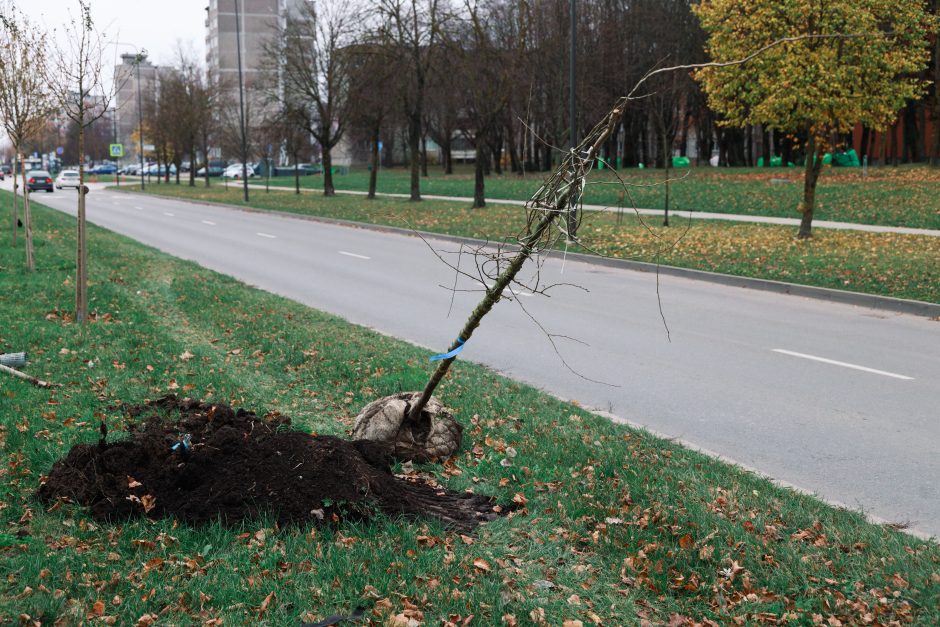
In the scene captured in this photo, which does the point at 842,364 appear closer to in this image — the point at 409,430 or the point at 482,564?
the point at 409,430

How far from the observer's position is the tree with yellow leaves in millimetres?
18234

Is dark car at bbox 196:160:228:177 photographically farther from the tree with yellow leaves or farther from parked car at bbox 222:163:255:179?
the tree with yellow leaves

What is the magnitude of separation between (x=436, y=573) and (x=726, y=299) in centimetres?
A: 1043

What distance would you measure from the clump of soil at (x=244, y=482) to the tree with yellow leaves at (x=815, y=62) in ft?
51.0

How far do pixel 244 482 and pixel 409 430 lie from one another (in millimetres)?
1374

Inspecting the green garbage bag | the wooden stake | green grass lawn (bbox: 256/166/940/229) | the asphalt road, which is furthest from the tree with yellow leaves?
the green garbage bag

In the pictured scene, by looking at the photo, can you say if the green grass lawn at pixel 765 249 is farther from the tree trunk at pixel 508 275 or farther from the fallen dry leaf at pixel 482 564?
the fallen dry leaf at pixel 482 564

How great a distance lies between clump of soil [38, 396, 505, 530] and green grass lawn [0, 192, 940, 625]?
0.13 m

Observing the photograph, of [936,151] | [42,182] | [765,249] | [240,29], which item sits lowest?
[765,249]

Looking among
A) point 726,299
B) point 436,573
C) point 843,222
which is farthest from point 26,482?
point 843,222

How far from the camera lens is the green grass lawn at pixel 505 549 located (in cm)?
389

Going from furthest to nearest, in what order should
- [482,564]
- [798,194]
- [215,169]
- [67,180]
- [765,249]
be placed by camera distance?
[215,169]
[67,180]
[798,194]
[765,249]
[482,564]

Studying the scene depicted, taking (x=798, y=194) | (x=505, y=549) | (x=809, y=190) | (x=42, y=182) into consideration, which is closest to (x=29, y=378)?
(x=505, y=549)

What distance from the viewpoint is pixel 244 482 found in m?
4.99
